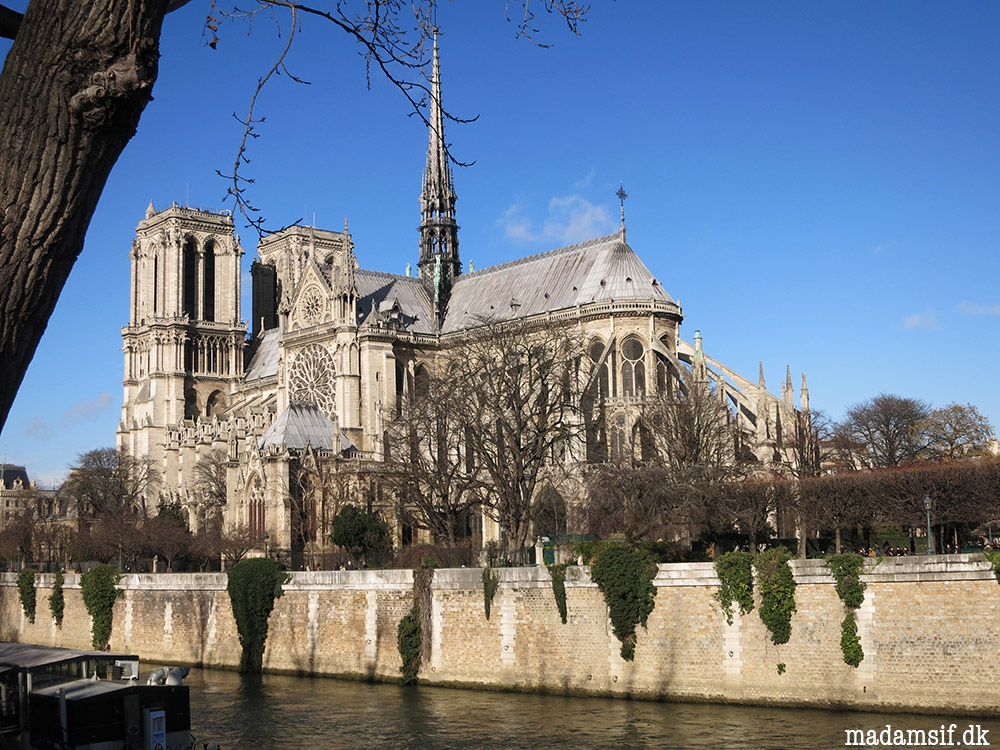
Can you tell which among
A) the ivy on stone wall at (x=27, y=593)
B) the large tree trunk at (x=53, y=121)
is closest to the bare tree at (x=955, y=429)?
the ivy on stone wall at (x=27, y=593)

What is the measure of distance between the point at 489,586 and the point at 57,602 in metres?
23.6

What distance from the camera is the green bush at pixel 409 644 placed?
3584 centimetres

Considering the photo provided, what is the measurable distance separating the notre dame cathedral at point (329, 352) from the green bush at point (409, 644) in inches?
564

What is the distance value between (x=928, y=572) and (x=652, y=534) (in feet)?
59.0

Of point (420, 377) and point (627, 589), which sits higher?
point (420, 377)

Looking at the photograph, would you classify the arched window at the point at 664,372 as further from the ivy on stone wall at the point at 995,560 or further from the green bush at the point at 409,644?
the ivy on stone wall at the point at 995,560

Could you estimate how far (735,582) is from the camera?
2967cm

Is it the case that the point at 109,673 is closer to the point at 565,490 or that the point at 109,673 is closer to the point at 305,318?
the point at 565,490

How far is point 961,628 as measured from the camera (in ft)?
86.4

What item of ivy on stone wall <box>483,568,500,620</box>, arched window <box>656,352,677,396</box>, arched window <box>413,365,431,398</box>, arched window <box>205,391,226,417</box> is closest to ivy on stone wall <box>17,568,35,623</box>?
arched window <box>413,365,431,398</box>

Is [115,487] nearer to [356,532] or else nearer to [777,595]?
[356,532]

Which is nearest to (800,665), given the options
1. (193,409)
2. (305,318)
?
(305,318)

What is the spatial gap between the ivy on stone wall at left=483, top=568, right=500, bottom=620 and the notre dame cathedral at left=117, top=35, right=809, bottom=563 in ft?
49.5

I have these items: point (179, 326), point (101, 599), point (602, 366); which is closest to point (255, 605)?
point (101, 599)
